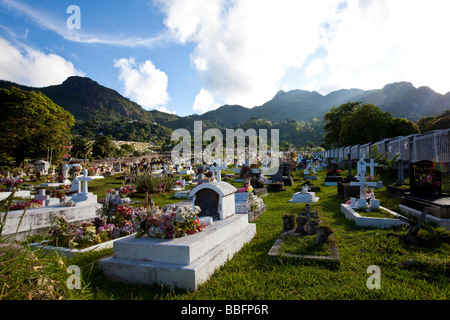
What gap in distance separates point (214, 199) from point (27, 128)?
2998 cm

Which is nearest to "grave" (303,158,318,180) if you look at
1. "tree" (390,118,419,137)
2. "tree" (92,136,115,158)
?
"tree" (390,118,419,137)

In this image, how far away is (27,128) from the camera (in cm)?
2680

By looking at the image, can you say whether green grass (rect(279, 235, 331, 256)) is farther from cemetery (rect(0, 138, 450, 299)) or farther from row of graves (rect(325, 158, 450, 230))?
row of graves (rect(325, 158, 450, 230))

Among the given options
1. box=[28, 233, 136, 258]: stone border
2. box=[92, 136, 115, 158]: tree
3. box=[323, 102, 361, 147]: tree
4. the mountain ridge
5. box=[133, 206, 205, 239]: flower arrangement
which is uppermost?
the mountain ridge

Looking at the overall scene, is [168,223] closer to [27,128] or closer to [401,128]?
[27,128]

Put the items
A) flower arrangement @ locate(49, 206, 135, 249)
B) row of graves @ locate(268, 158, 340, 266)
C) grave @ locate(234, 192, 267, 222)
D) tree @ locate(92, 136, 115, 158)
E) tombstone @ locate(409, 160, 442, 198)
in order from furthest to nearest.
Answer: tree @ locate(92, 136, 115, 158), grave @ locate(234, 192, 267, 222), tombstone @ locate(409, 160, 442, 198), flower arrangement @ locate(49, 206, 135, 249), row of graves @ locate(268, 158, 340, 266)

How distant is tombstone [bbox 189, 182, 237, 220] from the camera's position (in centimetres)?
552

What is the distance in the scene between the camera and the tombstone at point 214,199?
217 inches

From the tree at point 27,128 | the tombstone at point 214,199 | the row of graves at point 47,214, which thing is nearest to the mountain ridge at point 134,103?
the tree at point 27,128

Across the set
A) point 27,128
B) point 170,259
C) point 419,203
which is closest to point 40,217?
point 170,259

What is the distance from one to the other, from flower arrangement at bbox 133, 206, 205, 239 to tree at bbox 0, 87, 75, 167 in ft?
93.7

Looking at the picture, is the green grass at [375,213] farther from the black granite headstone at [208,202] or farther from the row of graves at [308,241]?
the black granite headstone at [208,202]

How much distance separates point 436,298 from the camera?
2.93 m

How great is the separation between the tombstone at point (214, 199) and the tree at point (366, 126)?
93.5ft
